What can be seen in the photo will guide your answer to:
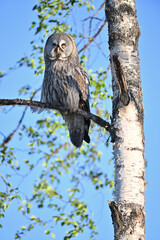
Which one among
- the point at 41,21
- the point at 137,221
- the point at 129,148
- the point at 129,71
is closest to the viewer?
the point at 137,221

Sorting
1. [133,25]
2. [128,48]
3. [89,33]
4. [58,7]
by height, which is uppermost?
[58,7]

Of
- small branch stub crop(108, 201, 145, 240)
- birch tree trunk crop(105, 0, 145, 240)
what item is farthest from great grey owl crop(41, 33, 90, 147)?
small branch stub crop(108, 201, 145, 240)

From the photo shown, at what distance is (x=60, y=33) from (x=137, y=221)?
2381 millimetres

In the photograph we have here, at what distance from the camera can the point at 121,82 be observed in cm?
199

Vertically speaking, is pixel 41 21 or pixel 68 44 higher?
pixel 41 21

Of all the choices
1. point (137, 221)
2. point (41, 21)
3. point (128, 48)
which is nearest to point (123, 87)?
point (128, 48)

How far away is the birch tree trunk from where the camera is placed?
1.76 m

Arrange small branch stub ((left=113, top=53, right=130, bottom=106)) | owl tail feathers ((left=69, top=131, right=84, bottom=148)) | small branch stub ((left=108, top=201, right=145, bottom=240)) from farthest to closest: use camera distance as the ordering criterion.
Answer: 1. owl tail feathers ((left=69, top=131, right=84, bottom=148))
2. small branch stub ((left=113, top=53, right=130, bottom=106))
3. small branch stub ((left=108, top=201, right=145, bottom=240))

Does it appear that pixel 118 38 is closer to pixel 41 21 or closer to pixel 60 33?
pixel 60 33

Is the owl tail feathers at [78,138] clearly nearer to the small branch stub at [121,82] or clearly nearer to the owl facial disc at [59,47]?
the owl facial disc at [59,47]

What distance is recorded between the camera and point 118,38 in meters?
2.24

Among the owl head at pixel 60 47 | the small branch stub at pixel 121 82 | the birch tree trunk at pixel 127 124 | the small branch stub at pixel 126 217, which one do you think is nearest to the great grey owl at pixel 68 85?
the owl head at pixel 60 47

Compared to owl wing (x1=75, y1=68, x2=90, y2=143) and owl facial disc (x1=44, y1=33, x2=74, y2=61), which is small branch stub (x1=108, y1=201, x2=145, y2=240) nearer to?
owl wing (x1=75, y1=68, x2=90, y2=143)

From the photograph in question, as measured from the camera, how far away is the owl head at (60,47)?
345 cm
